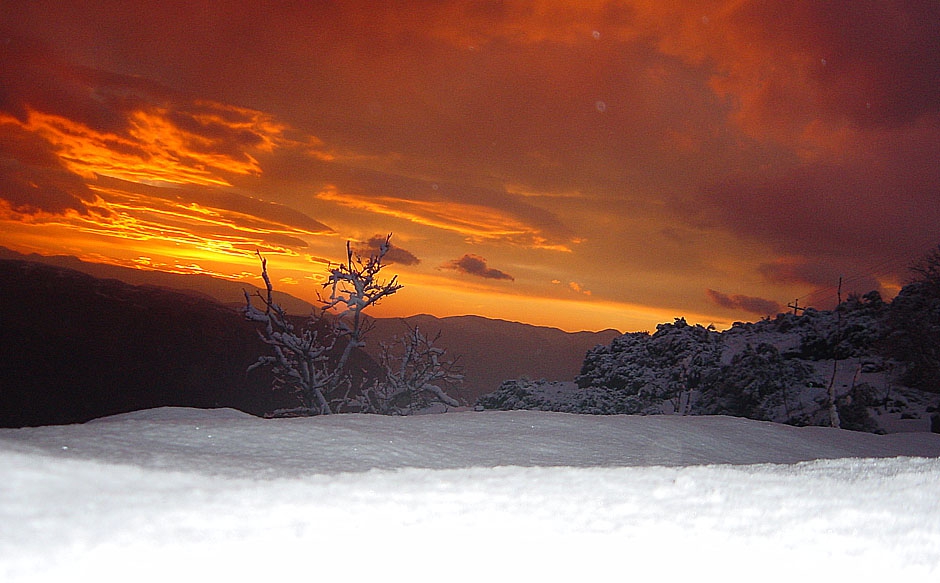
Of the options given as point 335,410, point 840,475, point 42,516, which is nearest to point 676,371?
point 335,410

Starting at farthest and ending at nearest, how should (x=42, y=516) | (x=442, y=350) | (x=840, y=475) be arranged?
(x=442, y=350), (x=840, y=475), (x=42, y=516)

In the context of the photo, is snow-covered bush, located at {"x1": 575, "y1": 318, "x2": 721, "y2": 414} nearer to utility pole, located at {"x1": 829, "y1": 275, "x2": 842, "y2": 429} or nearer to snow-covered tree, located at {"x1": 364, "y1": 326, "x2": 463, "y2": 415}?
utility pole, located at {"x1": 829, "y1": 275, "x2": 842, "y2": 429}

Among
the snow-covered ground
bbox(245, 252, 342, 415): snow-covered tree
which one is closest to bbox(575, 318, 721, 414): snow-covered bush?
bbox(245, 252, 342, 415): snow-covered tree

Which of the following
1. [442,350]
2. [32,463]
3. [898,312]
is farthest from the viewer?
[442,350]

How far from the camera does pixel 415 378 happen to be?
15.0 meters

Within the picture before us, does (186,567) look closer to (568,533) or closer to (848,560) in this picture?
(568,533)

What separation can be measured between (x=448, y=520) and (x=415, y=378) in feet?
44.8

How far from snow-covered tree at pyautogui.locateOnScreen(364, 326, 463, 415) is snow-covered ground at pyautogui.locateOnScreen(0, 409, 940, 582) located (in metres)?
12.5

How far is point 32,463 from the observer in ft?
5.43

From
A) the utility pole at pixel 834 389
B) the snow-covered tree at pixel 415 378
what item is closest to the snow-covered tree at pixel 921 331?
the utility pole at pixel 834 389

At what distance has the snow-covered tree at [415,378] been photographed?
1474 cm

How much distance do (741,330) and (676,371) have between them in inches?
202

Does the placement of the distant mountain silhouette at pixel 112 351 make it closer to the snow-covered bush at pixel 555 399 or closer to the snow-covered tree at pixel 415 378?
the snow-covered tree at pixel 415 378

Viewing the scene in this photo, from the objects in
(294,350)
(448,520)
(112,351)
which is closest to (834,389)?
(294,350)
